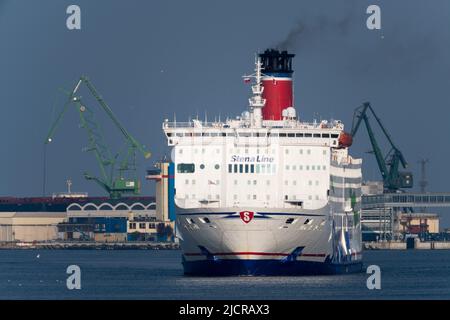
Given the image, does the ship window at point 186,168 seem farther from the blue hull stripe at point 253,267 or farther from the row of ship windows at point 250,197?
the blue hull stripe at point 253,267

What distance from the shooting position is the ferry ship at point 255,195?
234 ft

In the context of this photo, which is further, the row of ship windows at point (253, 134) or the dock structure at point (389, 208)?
the dock structure at point (389, 208)

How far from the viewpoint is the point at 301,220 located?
72.1 m

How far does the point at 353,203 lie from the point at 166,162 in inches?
3978

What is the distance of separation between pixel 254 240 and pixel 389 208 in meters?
→ 119

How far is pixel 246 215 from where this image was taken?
7094 cm

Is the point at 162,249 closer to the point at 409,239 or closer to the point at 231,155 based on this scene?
the point at 409,239

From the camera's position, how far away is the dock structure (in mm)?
183887

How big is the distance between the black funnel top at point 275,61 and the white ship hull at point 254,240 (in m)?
11.8

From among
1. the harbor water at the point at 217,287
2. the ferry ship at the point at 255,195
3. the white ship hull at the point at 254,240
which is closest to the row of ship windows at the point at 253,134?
the ferry ship at the point at 255,195

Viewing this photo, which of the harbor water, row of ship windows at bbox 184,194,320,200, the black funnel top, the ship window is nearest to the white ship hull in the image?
row of ship windows at bbox 184,194,320,200

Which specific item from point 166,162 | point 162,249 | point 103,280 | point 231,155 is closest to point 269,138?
point 231,155

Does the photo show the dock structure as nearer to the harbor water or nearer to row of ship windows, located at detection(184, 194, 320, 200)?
the harbor water

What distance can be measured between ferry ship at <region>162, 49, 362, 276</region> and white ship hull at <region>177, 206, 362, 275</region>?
1.8 inches
